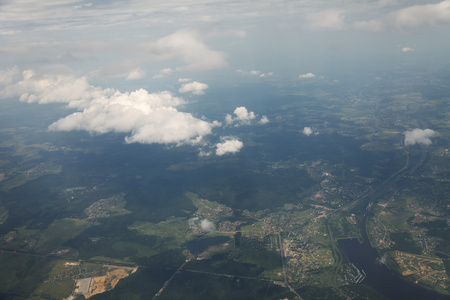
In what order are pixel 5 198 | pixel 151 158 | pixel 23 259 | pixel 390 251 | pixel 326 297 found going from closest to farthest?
pixel 326 297, pixel 390 251, pixel 23 259, pixel 5 198, pixel 151 158

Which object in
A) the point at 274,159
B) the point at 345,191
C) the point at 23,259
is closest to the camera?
the point at 23,259

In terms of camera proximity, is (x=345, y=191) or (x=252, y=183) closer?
(x=345, y=191)

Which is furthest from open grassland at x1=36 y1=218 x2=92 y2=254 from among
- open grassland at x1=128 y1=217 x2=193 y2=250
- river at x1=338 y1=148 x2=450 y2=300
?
river at x1=338 y1=148 x2=450 y2=300

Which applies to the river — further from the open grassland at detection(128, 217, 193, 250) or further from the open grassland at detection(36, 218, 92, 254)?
the open grassland at detection(36, 218, 92, 254)

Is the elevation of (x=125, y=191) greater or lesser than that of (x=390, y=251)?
lesser

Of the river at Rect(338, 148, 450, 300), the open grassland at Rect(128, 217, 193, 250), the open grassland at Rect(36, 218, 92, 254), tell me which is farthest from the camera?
the open grassland at Rect(36, 218, 92, 254)

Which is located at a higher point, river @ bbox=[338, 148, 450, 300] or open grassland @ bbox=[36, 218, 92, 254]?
river @ bbox=[338, 148, 450, 300]

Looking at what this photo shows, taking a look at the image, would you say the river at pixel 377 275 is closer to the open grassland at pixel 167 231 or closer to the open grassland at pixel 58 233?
the open grassland at pixel 167 231

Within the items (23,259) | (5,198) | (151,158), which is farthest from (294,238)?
(5,198)

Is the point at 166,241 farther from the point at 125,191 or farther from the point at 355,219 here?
the point at 355,219

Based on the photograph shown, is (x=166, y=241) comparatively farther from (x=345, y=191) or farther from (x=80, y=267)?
(x=345, y=191)

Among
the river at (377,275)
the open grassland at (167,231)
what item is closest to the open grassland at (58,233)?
the open grassland at (167,231)
